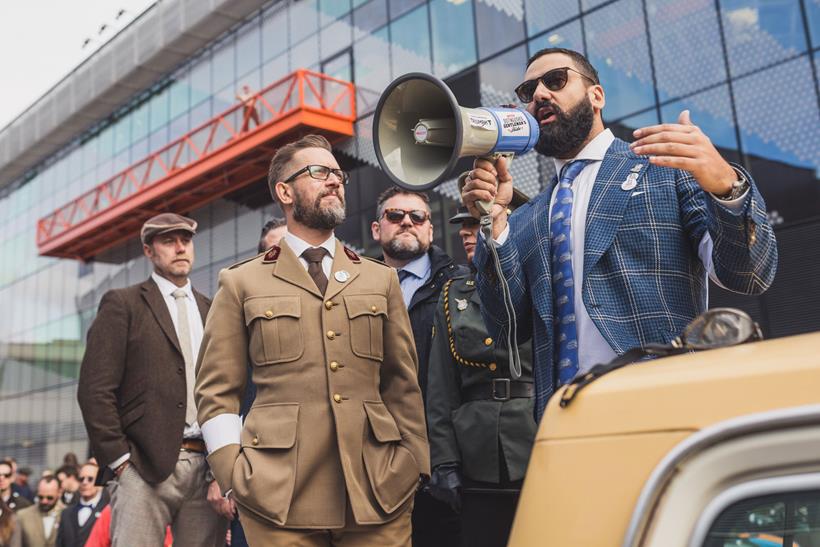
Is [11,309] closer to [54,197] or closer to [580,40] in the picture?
[54,197]

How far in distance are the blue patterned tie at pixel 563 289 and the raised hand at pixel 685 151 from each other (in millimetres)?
535

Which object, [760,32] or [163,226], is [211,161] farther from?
[163,226]

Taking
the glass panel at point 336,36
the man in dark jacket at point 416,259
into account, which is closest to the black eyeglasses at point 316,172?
the man in dark jacket at point 416,259

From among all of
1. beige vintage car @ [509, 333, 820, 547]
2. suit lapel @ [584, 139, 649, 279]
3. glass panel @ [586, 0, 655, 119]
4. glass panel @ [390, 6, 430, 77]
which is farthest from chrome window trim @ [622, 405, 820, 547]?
glass panel @ [390, 6, 430, 77]

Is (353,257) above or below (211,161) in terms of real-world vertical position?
below

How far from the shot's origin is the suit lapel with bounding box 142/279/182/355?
3742mm

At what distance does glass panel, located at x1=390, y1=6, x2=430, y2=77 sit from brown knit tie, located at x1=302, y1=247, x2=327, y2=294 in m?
13.2

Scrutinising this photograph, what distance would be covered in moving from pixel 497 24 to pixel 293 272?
12488mm

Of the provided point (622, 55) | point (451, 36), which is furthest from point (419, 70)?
point (622, 55)

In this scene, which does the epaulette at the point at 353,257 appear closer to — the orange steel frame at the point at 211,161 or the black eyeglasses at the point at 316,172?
the black eyeglasses at the point at 316,172

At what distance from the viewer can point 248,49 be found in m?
20.9

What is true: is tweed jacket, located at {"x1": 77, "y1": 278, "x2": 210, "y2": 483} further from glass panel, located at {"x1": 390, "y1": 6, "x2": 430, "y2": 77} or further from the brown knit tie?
glass panel, located at {"x1": 390, "y1": 6, "x2": 430, "y2": 77}

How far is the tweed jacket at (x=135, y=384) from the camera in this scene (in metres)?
3.45

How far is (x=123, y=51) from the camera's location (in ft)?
76.5
